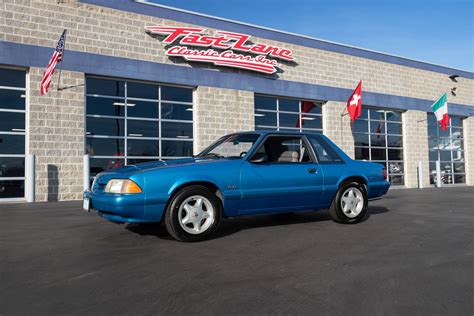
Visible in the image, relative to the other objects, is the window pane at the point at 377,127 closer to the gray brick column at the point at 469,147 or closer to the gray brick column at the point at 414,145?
the gray brick column at the point at 414,145

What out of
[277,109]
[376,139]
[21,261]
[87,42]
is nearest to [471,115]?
[376,139]

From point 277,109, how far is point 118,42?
271 inches

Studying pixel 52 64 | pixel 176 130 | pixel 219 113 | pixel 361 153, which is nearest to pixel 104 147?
pixel 176 130

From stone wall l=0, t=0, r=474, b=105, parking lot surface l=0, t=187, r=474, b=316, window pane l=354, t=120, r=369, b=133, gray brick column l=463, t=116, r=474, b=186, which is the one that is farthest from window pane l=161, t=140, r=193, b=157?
gray brick column l=463, t=116, r=474, b=186

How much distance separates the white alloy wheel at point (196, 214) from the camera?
4488 millimetres

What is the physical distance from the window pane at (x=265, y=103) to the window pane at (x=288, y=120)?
0.57 m

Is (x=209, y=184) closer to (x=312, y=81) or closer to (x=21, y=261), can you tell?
(x=21, y=261)

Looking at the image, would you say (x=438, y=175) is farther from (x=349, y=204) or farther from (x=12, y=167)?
(x=12, y=167)

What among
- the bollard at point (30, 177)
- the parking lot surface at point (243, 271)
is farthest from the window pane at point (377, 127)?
the bollard at point (30, 177)

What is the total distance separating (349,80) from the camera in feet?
59.1

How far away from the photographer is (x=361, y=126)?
1827 centimetres

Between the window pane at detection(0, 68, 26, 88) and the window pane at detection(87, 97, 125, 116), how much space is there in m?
1.94

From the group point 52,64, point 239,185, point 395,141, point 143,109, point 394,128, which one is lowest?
point 239,185

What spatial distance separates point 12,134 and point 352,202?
1004 cm
